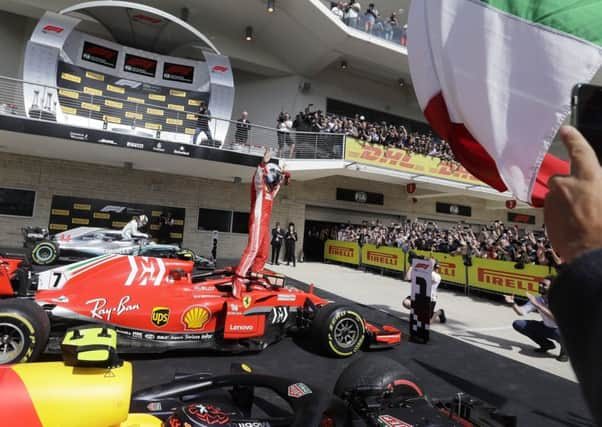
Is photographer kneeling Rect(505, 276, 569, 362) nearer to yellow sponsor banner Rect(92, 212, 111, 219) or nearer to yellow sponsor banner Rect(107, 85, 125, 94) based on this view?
yellow sponsor banner Rect(92, 212, 111, 219)

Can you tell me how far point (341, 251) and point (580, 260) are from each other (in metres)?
16.6

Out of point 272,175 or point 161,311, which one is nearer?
point 161,311

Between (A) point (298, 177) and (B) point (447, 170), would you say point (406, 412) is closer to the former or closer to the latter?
(A) point (298, 177)

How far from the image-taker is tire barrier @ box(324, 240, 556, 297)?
8883 millimetres

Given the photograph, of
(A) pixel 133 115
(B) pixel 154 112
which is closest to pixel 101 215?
(A) pixel 133 115

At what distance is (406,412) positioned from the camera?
192cm

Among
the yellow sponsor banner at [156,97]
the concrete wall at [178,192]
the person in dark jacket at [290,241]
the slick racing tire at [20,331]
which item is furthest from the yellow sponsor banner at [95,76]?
the slick racing tire at [20,331]

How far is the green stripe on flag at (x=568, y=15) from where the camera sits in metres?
1.57

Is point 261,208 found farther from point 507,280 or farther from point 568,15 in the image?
point 507,280

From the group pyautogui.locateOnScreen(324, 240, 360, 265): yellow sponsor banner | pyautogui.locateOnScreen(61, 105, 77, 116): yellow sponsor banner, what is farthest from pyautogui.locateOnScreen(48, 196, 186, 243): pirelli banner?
pyautogui.locateOnScreen(324, 240, 360, 265): yellow sponsor banner

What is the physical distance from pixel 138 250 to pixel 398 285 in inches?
302

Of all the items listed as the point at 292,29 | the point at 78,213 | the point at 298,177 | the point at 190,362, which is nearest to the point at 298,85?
the point at 292,29

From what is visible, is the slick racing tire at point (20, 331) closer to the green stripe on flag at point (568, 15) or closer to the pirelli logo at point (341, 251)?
the green stripe on flag at point (568, 15)

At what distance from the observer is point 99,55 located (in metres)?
15.5
